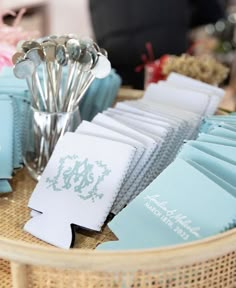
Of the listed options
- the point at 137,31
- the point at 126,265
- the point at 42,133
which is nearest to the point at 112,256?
the point at 126,265

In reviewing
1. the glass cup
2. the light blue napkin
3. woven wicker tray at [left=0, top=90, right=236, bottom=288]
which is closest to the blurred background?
the glass cup

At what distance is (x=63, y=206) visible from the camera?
2.62 feet

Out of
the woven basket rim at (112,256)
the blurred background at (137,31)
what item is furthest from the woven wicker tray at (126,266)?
the blurred background at (137,31)

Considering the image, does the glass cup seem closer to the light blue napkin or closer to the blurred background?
the light blue napkin

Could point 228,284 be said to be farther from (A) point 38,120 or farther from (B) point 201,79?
(B) point 201,79

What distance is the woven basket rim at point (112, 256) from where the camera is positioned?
1.90 ft

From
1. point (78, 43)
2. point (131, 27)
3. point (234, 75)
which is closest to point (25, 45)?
point (78, 43)

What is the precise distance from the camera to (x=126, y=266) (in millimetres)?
580

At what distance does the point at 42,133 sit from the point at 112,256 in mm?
406

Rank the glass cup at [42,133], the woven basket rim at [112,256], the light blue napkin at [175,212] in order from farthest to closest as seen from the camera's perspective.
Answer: the glass cup at [42,133], the light blue napkin at [175,212], the woven basket rim at [112,256]

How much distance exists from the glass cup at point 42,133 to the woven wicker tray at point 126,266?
1.08 ft

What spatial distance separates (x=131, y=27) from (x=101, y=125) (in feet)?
3.72

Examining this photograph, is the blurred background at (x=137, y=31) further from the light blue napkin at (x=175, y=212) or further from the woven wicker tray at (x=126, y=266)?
the woven wicker tray at (x=126, y=266)

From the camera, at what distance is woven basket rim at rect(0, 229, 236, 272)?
0.58 m
